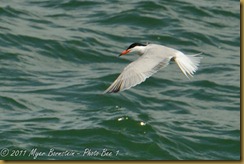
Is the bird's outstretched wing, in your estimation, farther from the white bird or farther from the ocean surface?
the ocean surface

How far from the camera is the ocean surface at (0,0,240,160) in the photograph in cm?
989

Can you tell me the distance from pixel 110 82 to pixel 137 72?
3213mm

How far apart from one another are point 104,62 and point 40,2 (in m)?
2.60

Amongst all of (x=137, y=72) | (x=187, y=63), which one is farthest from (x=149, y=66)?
(x=187, y=63)

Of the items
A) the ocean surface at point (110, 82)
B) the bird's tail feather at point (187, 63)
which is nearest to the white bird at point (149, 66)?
the bird's tail feather at point (187, 63)

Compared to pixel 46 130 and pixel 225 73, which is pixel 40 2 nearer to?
pixel 225 73

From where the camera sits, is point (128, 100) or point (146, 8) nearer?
point (128, 100)

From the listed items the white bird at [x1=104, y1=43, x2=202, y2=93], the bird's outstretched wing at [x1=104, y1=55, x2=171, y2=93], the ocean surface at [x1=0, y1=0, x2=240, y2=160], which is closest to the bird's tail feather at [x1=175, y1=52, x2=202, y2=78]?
the white bird at [x1=104, y1=43, x2=202, y2=93]

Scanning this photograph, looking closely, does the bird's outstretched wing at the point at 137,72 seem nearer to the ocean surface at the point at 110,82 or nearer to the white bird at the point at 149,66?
the white bird at the point at 149,66

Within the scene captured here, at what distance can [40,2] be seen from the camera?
14.5 metres

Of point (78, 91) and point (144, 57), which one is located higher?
point (144, 57)

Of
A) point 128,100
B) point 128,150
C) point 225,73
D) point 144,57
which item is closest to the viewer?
point 144,57

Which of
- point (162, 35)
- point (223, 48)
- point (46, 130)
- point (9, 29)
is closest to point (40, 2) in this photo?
point (9, 29)

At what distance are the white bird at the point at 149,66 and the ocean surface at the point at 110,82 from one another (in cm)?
126
